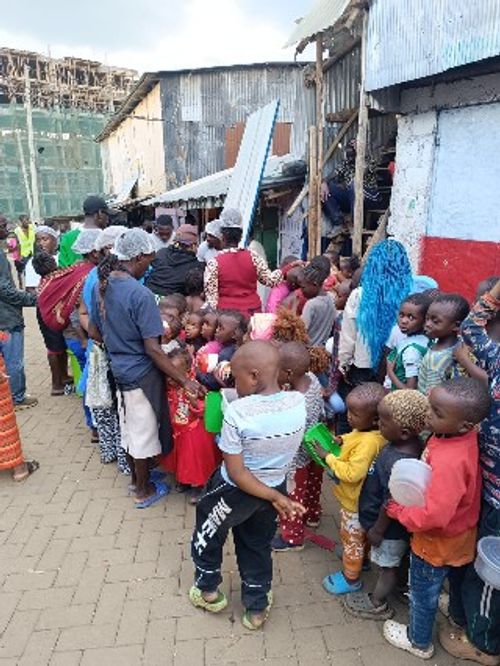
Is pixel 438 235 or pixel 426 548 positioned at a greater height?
pixel 438 235

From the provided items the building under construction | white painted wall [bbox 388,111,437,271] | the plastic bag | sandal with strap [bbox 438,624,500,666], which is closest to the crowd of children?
sandal with strap [bbox 438,624,500,666]

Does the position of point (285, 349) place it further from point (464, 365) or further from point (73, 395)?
point (73, 395)

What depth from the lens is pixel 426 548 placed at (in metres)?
2.31

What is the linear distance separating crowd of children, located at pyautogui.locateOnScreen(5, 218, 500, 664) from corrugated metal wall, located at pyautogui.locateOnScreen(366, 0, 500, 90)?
2.59 metres

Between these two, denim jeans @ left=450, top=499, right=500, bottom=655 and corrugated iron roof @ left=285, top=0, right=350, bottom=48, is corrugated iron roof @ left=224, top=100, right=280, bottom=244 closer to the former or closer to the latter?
corrugated iron roof @ left=285, top=0, right=350, bottom=48

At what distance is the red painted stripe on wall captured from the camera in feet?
17.1

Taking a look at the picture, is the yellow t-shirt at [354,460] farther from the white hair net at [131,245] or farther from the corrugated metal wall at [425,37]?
the corrugated metal wall at [425,37]

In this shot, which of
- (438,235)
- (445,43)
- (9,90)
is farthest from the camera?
(9,90)

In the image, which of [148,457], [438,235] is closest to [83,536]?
[148,457]

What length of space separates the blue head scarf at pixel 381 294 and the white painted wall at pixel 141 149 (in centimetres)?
1437

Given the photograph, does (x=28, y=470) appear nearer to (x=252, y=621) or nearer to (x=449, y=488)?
(x=252, y=621)

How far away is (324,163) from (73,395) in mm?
5126

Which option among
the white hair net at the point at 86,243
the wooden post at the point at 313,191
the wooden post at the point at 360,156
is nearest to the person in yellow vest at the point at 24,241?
the wooden post at the point at 313,191

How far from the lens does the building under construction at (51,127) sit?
24.2 m
